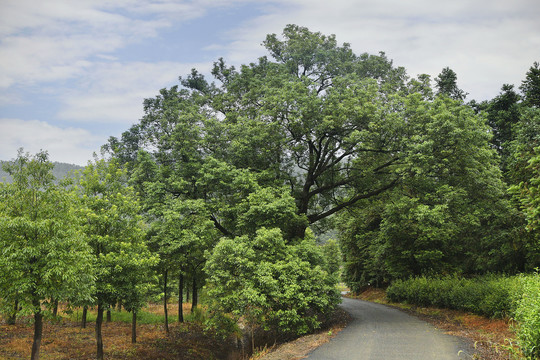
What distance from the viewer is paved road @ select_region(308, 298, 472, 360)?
10172mm

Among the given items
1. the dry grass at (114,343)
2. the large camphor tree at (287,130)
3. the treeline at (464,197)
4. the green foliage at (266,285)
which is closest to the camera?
the green foliage at (266,285)

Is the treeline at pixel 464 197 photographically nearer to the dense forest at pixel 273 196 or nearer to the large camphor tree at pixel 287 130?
the dense forest at pixel 273 196

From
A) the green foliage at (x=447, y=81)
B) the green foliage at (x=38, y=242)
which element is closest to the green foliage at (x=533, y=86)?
the green foliage at (x=447, y=81)

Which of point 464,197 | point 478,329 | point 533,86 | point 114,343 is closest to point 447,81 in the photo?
point 533,86

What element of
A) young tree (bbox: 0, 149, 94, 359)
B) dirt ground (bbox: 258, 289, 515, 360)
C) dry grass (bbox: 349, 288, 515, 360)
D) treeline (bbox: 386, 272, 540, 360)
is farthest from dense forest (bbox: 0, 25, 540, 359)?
dry grass (bbox: 349, 288, 515, 360)

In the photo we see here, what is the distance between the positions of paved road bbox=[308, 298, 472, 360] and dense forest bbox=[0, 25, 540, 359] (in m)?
2.48

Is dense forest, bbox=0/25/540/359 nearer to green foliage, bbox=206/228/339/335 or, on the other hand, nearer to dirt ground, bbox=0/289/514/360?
green foliage, bbox=206/228/339/335

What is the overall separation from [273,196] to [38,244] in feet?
32.9

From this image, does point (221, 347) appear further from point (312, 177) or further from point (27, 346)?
point (312, 177)

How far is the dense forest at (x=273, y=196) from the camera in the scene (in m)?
12.7

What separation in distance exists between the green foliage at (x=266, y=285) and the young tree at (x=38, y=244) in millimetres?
5109

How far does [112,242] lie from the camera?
1523cm

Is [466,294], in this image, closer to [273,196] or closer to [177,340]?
[273,196]

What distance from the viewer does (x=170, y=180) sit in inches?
800
